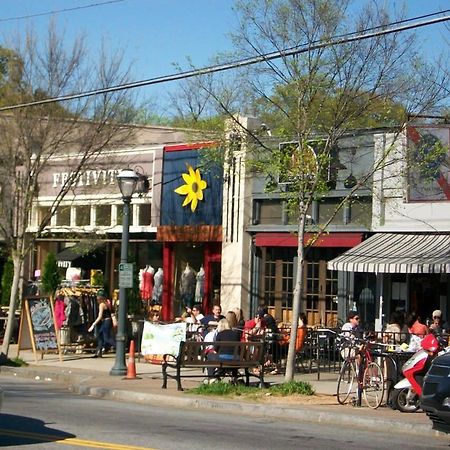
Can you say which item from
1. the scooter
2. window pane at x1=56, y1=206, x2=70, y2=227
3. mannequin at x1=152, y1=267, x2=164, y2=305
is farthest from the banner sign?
window pane at x1=56, y1=206, x2=70, y2=227

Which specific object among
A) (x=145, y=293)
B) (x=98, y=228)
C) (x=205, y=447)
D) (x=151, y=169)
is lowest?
(x=205, y=447)

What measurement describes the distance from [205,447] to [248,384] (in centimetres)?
675

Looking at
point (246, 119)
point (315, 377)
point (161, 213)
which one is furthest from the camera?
point (161, 213)

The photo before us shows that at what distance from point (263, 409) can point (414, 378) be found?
2.48 metres

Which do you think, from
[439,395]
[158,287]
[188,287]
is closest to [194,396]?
[439,395]

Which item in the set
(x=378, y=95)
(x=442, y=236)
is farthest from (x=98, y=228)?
(x=378, y=95)

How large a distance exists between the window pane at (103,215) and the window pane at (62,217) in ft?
3.80

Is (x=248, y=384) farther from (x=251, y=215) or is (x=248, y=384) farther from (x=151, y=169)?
(x=151, y=169)

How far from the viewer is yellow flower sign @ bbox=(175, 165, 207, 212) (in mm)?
27641

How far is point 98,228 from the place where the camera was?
29375 millimetres

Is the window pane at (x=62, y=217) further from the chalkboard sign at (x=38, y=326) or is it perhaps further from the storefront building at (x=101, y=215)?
the chalkboard sign at (x=38, y=326)

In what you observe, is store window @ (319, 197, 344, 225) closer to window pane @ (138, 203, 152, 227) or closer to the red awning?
the red awning

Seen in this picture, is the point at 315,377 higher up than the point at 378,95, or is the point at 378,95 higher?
the point at 378,95

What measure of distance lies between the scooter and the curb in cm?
82
